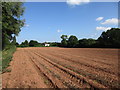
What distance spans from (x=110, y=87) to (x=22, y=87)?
3.46 meters

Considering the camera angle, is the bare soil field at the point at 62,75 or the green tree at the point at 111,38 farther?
the green tree at the point at 111,38

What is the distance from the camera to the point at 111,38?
53188 millimetres

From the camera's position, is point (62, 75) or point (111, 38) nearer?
point (62, 75)

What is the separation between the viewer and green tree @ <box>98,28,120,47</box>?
154 ft

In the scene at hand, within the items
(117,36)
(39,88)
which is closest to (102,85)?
(39,88)

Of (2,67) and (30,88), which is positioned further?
(2,67)

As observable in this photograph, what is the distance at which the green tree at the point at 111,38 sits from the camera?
46891 millimetres

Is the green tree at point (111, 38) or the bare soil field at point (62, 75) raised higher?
the green tree at point (111, 38)

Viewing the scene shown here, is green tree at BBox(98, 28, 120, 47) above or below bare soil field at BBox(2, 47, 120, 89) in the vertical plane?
above

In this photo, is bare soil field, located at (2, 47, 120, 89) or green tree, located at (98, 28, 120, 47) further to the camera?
green tree, located at (98, 28, 120, 47)

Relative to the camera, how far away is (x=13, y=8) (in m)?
17.1

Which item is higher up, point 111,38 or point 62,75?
point 111,38

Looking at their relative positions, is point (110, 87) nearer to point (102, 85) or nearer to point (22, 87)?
point (102, 85)

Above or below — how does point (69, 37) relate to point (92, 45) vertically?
above
